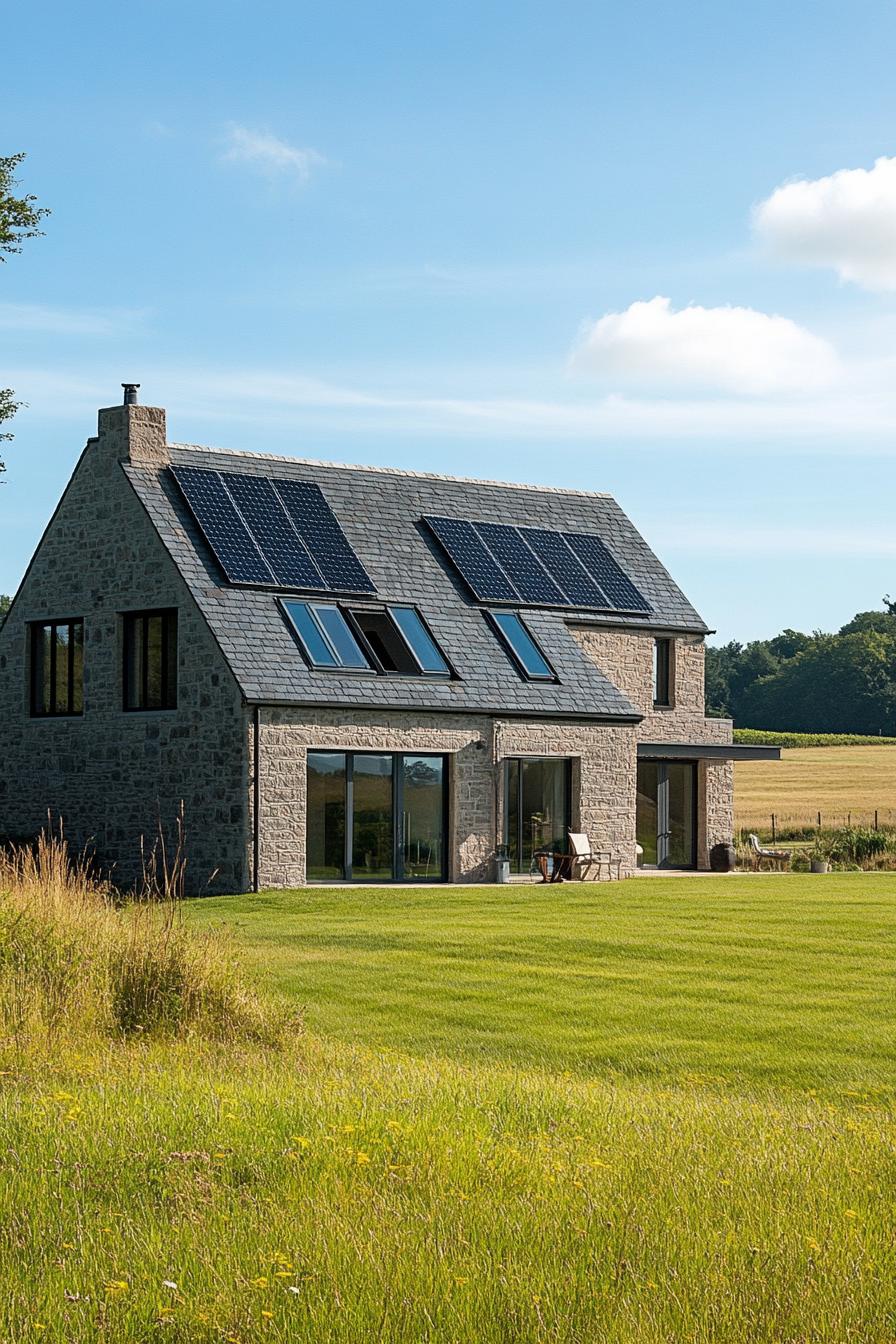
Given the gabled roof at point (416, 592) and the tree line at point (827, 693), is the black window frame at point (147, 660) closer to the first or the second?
the gabled roof at point (416, 592)

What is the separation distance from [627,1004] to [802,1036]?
6.73 ft

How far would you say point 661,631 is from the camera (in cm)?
3691

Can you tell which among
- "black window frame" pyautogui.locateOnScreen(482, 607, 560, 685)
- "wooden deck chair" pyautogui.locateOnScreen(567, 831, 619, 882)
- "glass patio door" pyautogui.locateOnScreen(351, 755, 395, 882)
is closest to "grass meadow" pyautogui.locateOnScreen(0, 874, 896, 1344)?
"glass patio door" pyautogui.locateOnScreen(351, 755, 395, 882)

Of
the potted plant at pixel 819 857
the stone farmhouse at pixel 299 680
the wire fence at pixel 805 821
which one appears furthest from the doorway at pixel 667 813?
the wire fence at pixel 805 821

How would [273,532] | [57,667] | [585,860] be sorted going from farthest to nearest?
[57,667] < [585,860] < [273,532]

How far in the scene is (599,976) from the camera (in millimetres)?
17188

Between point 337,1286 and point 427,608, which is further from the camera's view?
point 427,608

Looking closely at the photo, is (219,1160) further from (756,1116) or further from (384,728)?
(384,728)

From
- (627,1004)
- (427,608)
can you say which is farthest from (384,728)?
(627,1004)

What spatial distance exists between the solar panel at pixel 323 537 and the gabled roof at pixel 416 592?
1.83 ft

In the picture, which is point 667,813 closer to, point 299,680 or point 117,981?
point 299,680

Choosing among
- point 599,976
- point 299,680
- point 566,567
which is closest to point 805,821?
point 566,567

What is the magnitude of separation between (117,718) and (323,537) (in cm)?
516

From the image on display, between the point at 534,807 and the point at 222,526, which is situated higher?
the point at 222,526
